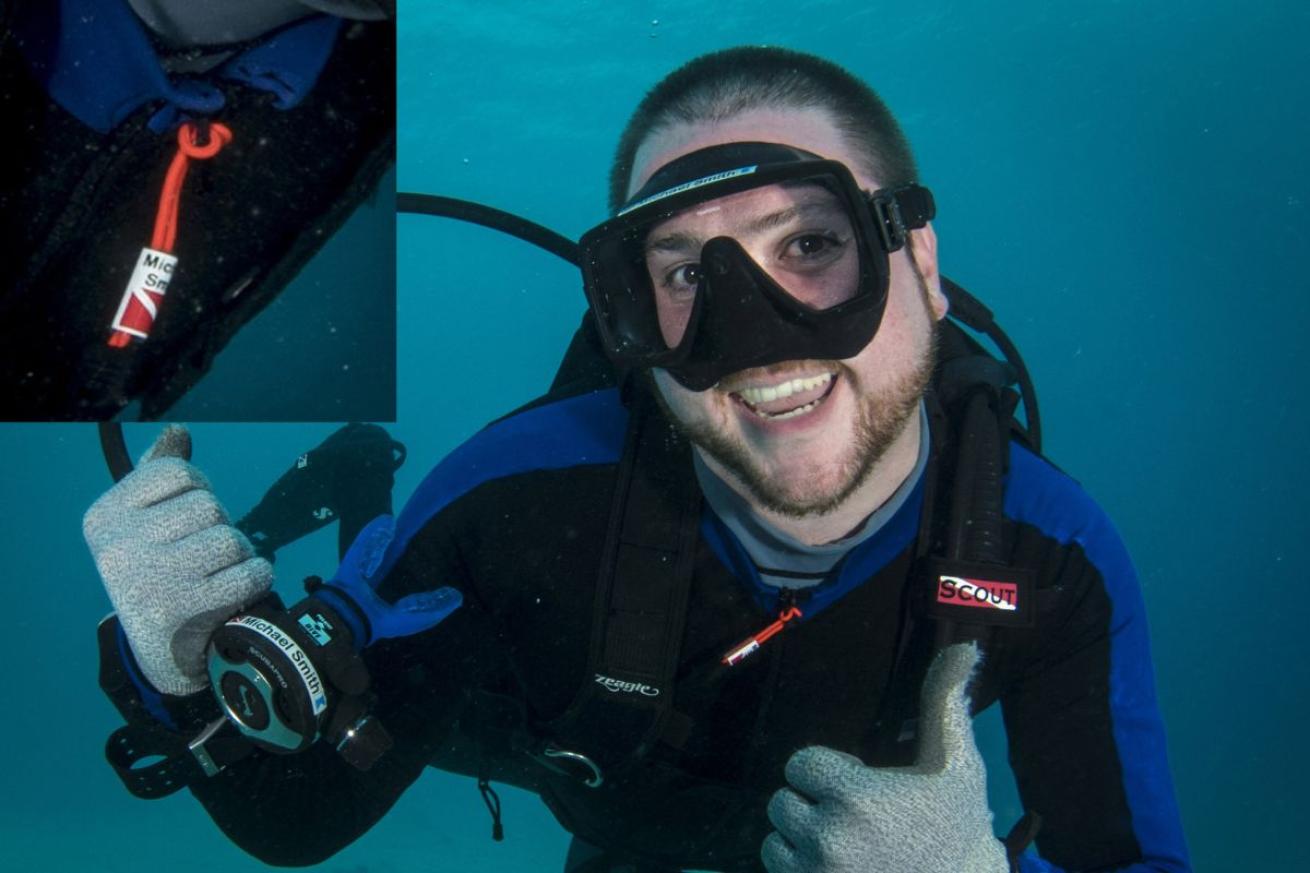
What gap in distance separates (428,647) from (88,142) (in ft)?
6.16

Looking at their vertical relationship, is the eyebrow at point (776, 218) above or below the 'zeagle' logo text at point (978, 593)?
above

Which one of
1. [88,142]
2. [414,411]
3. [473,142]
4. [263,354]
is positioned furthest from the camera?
[414,411]

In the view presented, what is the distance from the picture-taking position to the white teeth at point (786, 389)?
2217 mm

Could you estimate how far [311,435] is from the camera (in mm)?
59812

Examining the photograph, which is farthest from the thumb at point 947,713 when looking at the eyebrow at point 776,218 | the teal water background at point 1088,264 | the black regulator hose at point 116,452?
the teal water background at point 1088,264

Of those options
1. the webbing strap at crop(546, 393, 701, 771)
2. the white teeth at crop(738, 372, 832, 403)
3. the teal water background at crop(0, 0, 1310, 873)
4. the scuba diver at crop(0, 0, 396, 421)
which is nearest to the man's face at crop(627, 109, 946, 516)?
the white teeth at crop(738, 372, 832, 403)

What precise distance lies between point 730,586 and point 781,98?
1563 mm

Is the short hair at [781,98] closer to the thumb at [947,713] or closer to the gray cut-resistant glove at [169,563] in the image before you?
the thumb at [947,713]

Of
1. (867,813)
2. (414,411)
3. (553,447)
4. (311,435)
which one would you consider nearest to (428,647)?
(553,447)

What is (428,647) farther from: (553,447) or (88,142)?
(88,142)

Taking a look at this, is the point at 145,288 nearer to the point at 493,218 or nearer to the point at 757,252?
the point at 757,252

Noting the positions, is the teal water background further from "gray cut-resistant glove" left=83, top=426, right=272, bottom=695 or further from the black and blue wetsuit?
"gray cut-resistant glove" left=83, top=426, right=272, bottom=695

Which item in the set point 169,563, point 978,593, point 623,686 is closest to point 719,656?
point 623,686

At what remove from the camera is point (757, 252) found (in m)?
2.31
